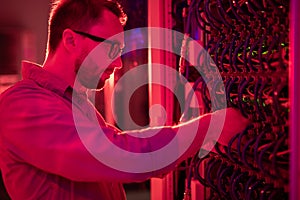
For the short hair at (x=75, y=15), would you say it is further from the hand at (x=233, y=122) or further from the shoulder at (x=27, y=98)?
the hand at (x=233, y=122)

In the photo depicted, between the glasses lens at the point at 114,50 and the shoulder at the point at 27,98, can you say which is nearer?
the shoulder at the point at 27,98

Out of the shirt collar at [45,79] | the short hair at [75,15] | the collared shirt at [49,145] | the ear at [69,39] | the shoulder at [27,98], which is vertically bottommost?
the collared shirt at [49,145]

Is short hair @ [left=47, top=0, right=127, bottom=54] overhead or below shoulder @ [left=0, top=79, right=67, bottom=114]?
overhead

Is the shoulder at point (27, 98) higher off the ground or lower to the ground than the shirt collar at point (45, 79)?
lower

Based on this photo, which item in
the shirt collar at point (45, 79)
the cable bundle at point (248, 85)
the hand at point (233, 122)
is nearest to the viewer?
the cable bundle at point (248, 85)

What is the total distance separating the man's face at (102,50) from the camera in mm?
1147

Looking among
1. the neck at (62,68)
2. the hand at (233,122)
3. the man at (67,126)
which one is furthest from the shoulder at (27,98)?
the hand at (233,122)

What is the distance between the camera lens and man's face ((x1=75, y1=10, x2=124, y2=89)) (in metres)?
1.15

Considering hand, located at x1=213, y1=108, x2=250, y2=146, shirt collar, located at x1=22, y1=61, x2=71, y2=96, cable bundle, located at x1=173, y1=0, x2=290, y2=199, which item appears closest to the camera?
cable bundle, located at x1=173, y1=0, x2=290, y2=199

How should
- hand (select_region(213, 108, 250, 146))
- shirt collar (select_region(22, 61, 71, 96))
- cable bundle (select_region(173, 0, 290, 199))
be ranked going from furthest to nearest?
1. shirt collar (select_region(22, 61, 71, 96))
2. hand (select_region(213, 108, 250, 146))
3. cable bundle (select_region(173, 0, 290, 199))

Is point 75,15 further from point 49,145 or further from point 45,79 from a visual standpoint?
point 49,145

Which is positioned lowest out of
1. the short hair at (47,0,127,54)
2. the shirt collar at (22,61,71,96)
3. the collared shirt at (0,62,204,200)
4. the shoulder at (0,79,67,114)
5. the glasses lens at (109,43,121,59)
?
the collared shirt at (0,62,204,200)

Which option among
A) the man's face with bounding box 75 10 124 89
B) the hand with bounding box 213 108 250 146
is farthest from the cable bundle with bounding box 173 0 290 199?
the man's face with bounding box 75 10 124 89

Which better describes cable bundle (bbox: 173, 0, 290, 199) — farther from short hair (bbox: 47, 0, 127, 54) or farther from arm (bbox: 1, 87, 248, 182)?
short hair (bbox: 47, 0, 127, 54)
